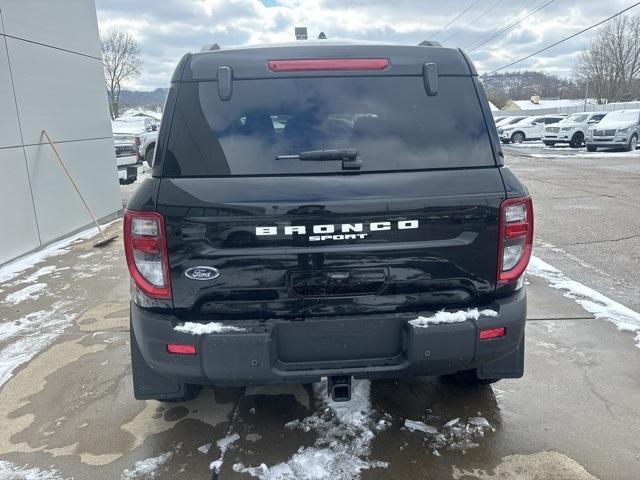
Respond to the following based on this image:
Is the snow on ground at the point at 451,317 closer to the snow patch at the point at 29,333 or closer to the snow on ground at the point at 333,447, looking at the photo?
the snow on ground at the point at 333,447

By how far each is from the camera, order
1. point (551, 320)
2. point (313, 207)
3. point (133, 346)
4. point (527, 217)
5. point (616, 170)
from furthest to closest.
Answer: point (616, 170)
point (551, 320)
point (133, 346)
point (527, 217)
point (313, 207)

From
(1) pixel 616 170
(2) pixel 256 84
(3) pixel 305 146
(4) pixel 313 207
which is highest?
(2) pixel 256 84

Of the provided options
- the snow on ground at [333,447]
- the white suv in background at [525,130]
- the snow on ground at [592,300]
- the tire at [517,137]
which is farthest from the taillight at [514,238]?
the tire at [517,137]

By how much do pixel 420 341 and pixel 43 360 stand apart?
3.20m

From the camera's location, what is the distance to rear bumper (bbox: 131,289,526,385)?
89.7 inches

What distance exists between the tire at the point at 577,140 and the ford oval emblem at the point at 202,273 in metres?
30.0

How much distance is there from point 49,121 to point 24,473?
6.62 meters

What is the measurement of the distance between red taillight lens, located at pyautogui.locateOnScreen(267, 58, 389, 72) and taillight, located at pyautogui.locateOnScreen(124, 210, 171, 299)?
3.09ft

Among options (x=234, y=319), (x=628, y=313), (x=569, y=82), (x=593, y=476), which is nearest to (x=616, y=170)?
(x=628, y=313)

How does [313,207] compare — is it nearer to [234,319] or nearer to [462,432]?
[234,319]

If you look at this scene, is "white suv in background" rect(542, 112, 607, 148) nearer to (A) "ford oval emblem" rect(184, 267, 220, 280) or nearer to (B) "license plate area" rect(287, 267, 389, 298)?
(B) "license plate area" rect(287, 267, 389, 298)

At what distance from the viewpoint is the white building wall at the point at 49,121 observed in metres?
6.82

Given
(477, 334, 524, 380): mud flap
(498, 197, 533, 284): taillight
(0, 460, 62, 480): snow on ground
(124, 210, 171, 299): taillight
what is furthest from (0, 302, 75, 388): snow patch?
(498, 197, 533, 284): taillight

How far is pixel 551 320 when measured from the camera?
175 inches
